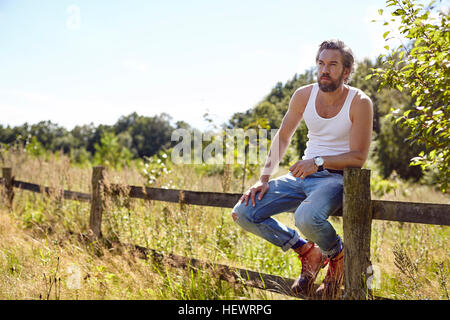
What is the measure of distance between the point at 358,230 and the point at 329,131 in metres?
0.75

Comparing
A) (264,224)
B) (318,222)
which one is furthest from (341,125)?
(264,224)

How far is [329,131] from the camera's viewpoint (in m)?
2.71

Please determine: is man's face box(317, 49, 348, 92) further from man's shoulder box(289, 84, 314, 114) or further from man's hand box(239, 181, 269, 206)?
man's hand box(239, 181, 269, 206)

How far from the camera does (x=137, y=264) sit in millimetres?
3379

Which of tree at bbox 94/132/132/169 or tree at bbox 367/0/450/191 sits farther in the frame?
tree at bbox 94/132/132/169

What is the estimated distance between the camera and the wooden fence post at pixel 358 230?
236 cm

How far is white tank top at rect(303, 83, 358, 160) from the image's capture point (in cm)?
266

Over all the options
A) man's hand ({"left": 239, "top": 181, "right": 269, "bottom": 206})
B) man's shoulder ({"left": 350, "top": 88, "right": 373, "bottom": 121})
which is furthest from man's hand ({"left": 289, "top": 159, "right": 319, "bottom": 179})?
man's shoulder ({"left": 350, "top": 88, "right": 373, "bottom": 121})

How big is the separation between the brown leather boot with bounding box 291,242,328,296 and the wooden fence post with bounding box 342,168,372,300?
281 millimetres

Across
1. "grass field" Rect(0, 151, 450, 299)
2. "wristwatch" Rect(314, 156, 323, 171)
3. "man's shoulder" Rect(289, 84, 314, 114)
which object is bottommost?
"grass field" Rect(0, 151, 450, 299)

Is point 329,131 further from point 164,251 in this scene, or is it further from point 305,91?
point 164,251

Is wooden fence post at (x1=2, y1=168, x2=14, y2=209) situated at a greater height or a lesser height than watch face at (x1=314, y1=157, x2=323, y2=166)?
lesser

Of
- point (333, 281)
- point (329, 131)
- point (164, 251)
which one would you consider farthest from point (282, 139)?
point (164, 251)
